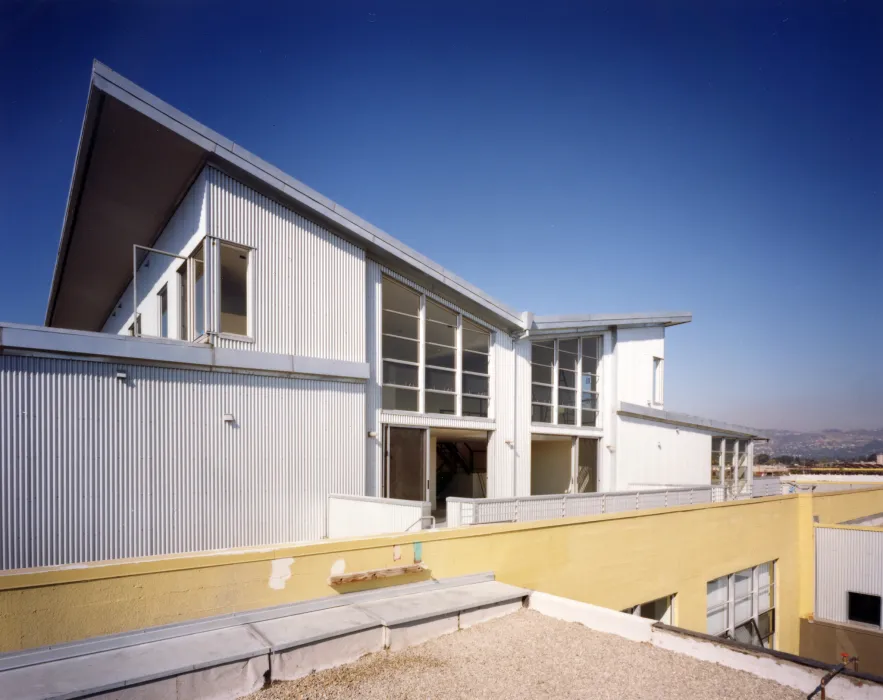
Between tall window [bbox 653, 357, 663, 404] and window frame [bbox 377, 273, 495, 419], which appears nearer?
window frame [bbox 377, 273, 495, 419]

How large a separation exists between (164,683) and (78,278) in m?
17.0

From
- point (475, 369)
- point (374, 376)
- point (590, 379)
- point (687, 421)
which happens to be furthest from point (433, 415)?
point (687, 421)

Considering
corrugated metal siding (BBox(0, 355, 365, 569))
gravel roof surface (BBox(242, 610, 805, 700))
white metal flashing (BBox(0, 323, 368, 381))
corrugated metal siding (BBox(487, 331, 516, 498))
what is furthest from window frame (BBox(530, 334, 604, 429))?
gravel roof surface (BBox(242, 610, 805, 700))

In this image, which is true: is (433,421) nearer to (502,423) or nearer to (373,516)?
(502,423)

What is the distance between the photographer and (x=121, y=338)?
344 inches

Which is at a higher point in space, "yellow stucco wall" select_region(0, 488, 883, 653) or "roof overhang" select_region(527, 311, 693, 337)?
"roof overhang" select_region(527, 311, 693, 337)

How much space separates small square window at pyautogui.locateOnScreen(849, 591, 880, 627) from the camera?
17.8 metres

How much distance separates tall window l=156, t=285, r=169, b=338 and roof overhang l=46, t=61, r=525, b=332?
53.6 inches

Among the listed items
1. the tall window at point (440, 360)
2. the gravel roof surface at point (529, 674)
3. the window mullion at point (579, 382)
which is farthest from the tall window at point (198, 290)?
the window mullion at point (579, 382)

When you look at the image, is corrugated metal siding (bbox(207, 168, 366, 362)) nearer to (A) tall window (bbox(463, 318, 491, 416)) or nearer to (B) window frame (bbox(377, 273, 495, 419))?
(B) window frame (bbox(377, 273, 495, 419))

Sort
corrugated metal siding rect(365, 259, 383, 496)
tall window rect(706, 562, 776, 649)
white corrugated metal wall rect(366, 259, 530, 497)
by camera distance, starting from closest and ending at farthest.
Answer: corrugated metal siding rect(365, 259, 383, 496)
white corrugated metal wall rect(366, 259, 530, 497)
tall window rect(706, 562, 776, 649)

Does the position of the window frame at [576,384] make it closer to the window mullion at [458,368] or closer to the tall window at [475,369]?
the tall window at [475,369]

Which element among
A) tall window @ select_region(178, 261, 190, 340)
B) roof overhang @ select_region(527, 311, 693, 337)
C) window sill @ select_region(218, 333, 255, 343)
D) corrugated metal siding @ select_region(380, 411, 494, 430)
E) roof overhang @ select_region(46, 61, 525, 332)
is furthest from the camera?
roof overhang @ select_region(527, 311, 693, 337)

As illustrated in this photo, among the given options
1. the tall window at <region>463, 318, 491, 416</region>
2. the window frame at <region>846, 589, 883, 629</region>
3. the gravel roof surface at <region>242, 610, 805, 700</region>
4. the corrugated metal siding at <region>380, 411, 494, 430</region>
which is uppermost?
the tall window at <region>463, 318, 491, 416</region>
